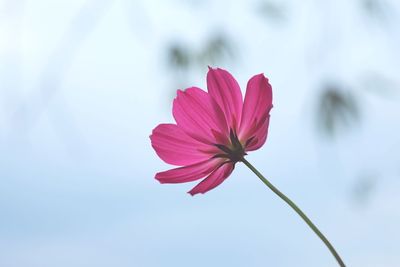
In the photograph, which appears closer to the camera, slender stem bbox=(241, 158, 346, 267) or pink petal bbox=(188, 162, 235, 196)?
slender stem bbox=(241, 158, 346, 267)

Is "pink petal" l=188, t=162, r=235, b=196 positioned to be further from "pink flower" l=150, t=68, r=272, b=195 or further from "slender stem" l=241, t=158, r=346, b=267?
"slender stem" l=241, t=158, r=346, b=267

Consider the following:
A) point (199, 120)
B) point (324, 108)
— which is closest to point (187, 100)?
point (199, 120)

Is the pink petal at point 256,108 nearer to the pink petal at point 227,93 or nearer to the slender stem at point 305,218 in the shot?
the pink petal at point 227,93

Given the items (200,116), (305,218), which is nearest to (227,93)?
(200,116)

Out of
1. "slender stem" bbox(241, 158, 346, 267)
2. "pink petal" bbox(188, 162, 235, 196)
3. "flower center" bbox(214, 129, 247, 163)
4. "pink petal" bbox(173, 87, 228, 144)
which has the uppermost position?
"pink petal" bbox(173, 87, 228, 144)

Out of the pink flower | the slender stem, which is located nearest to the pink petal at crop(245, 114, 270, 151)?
the pink flower

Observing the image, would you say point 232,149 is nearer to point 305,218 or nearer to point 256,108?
point 256,108

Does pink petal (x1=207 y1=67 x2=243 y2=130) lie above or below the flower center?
above
